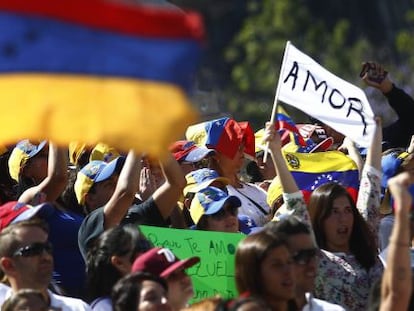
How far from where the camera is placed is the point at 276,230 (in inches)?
330

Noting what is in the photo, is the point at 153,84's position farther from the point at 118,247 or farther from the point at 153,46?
the point at 118,247

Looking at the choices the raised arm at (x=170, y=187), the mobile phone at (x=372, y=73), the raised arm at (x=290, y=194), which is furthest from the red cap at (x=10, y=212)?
the mobile phone at (x=372, y=73)

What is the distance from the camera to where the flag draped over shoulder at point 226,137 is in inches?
430

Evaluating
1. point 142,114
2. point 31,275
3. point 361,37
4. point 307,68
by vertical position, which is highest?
point 361,37

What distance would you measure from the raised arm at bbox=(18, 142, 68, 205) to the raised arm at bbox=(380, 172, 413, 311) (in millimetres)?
2326

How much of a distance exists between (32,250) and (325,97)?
2.42 metres

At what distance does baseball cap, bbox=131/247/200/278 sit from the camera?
8.19 m

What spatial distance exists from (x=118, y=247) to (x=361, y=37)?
3763 centimetres

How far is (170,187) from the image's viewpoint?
9.39 metres

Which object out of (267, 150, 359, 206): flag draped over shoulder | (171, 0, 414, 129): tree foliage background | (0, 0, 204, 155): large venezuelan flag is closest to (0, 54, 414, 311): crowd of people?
(267, 150, 359, 206): flag draped over shoulder

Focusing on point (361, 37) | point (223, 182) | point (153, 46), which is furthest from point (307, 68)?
point (361, 37)

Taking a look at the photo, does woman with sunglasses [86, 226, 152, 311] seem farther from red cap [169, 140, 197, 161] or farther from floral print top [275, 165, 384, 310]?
red cap [169, 140, 197, 161]

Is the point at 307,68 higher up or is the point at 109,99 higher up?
the point at 307,68

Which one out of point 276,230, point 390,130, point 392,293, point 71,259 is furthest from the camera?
point 390,130
